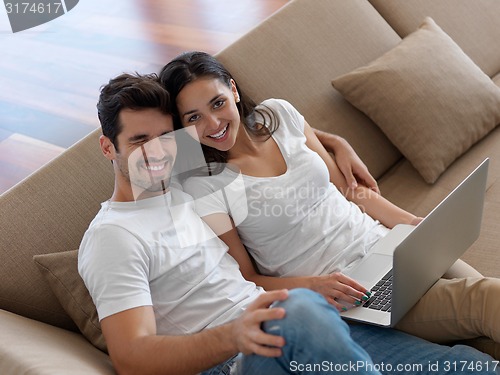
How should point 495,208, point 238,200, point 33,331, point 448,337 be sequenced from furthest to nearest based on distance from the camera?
point 495,208
point 238,200
point 448,337
point 33,331

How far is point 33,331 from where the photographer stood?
1604 mm

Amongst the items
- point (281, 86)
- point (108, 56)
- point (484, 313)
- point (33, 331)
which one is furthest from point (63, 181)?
point (108, 56)

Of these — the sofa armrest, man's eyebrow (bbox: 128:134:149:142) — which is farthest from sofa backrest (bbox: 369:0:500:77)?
the sofa armrest

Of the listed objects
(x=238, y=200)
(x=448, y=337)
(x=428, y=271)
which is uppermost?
(x=238, y=200)

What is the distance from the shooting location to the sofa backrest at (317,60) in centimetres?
228

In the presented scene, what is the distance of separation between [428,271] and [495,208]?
2.07ft

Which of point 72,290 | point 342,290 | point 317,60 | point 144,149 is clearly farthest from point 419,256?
point 317,60

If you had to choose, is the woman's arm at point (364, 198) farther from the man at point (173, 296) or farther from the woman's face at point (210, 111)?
the man at point (173, 296)

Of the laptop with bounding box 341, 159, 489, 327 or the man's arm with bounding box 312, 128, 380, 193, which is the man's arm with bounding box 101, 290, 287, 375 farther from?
the man's arm with bounding box 312, 128, 380, 193

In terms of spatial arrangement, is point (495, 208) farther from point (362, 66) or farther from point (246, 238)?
point (246, 238)

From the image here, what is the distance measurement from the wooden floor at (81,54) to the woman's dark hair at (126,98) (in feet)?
4.65

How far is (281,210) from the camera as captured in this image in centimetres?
185

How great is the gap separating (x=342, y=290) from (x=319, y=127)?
73 cm

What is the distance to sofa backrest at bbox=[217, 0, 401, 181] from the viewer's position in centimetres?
228
